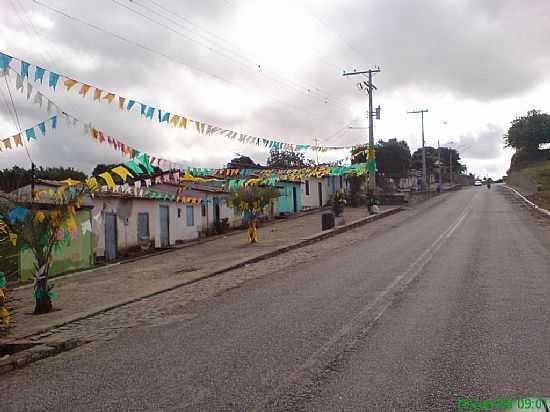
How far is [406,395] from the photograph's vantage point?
544cm

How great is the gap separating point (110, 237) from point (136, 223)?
2155 mm

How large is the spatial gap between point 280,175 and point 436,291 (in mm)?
21740

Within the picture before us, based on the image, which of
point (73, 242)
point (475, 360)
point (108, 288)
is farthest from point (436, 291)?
point (73, 242)

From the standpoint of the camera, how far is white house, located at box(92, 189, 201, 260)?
80.0 ft

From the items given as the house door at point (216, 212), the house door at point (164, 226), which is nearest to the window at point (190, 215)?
the house door at point (164, 226)

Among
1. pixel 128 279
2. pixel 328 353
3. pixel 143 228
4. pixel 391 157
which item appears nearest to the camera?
pixel 328 353

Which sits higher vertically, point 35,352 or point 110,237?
point 110,237

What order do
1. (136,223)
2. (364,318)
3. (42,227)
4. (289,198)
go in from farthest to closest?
(289,198) < (136,223) < (42,227) < (364,318)

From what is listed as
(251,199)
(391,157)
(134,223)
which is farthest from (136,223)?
(391,157)

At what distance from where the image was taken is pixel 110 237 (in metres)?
25.0

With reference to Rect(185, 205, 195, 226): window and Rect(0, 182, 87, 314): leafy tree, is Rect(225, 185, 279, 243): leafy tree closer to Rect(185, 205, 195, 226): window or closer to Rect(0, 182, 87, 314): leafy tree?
Rect(185, 205, 195, 226): window

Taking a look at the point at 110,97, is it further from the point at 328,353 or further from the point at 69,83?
the point at 328,353

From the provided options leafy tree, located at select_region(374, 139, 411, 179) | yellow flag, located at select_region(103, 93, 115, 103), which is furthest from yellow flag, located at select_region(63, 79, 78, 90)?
leafy tree, located at select_region(374, 139, 411, 179)

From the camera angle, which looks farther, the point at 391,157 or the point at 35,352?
the point at 391,157
